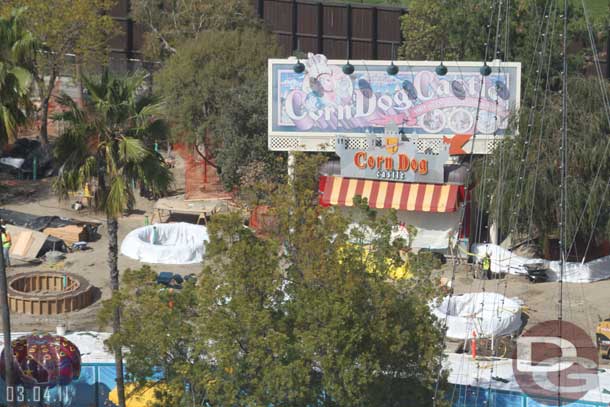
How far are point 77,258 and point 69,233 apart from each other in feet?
→ 5.10

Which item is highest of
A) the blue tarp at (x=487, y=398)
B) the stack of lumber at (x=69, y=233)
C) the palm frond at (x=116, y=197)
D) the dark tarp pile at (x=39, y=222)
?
the palm frond at (x=116, y=197)

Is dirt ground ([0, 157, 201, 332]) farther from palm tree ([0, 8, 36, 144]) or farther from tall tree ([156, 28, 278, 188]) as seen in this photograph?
palm tree ([0, 8, 36, 144])

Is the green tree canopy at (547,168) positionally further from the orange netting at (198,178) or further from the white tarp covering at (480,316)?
the orange netting at (198,178)

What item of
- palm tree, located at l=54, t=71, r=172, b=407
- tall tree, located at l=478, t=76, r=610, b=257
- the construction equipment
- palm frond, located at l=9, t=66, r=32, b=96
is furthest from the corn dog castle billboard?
palm frond, located at l=9, t=66, r=32, b=96

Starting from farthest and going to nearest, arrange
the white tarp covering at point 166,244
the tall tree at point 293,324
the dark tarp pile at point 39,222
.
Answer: the dark tarp pile at point 39,222
the white tarp covering at point 166,244
the tall tree at point 293,324

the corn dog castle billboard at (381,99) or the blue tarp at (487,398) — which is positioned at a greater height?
the corn dog castle billboard at (381,99)

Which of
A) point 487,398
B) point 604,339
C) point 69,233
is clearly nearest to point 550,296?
point 604,339

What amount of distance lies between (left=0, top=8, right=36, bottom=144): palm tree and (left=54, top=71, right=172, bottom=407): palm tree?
3.27ft

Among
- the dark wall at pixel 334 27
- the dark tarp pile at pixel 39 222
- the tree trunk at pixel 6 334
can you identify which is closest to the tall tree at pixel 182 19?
the dark wall at pixel 334 27

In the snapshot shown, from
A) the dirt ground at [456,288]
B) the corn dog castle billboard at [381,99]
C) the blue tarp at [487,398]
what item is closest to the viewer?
the blue tarp at [487,398]

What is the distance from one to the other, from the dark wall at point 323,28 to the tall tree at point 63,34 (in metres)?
12.8

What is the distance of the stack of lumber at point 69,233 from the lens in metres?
41.2

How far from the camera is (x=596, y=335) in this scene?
31.6m

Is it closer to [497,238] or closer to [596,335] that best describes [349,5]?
[497,238]
